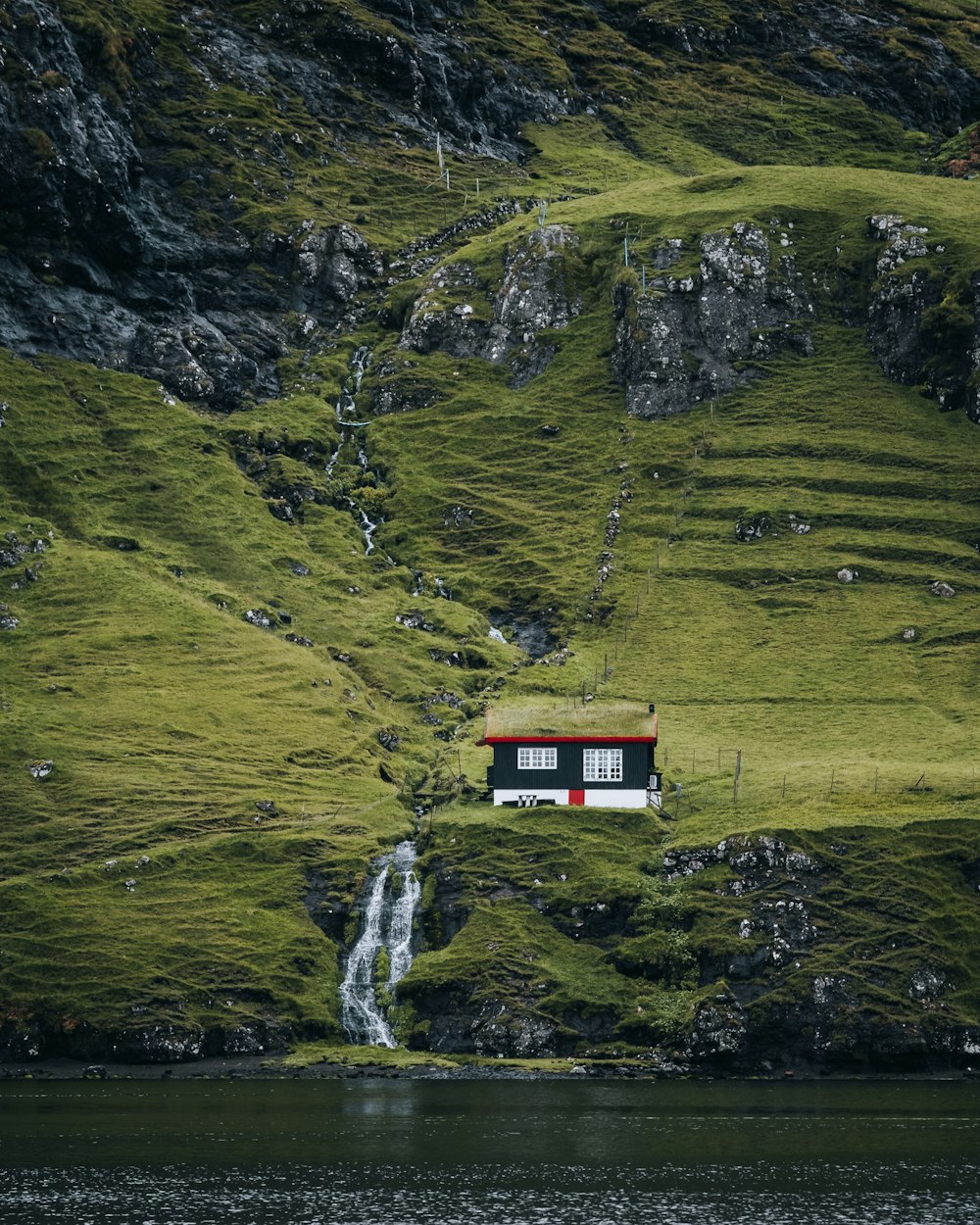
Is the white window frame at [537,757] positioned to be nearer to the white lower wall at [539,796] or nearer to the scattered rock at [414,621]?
the white lower wall at [539,796]

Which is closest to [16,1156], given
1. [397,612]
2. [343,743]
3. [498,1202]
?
[498,1202]

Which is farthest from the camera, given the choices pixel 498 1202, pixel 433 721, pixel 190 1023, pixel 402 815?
pixel 433 721

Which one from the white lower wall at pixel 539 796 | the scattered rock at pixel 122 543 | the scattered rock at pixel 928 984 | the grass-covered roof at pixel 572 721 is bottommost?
the scattered rock at pixel 928 984

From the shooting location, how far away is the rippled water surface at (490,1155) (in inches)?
2906

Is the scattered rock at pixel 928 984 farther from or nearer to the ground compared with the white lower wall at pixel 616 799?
nearer to the ground

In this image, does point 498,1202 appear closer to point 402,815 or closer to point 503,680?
point 402,815

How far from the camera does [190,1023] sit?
385ft

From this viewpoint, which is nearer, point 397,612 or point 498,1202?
point 498,1202

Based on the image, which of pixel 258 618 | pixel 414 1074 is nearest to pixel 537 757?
pixel 414 1074

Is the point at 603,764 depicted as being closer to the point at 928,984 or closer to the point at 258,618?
the point at 928,984

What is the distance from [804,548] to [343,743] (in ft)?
213

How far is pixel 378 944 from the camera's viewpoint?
130750 millimetres

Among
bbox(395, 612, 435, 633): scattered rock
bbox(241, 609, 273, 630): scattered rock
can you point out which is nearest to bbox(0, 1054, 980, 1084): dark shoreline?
bbox(241, 609, 273, 630): scattered rock

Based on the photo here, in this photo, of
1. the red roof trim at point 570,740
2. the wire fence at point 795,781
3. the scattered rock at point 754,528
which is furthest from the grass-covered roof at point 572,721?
the scattered rock at point 754,528
